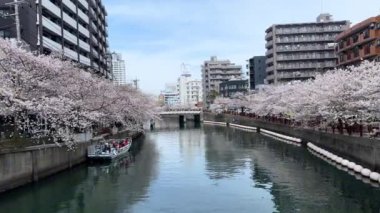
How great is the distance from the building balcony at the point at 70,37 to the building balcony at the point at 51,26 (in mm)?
1786

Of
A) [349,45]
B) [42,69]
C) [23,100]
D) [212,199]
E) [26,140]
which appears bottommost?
[212,199]

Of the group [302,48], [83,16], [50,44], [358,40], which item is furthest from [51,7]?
[302,48]

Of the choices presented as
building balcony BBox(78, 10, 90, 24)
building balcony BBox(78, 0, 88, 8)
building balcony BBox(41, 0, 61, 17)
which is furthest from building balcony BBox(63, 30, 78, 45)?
building balcony BBox(78, 0, 88, 8)

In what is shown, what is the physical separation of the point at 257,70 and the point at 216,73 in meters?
43.0

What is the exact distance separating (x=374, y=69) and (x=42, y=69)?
23.2 m

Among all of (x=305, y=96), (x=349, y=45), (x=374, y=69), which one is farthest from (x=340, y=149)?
(x=349, y=45)

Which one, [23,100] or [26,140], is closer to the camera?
[23,100]

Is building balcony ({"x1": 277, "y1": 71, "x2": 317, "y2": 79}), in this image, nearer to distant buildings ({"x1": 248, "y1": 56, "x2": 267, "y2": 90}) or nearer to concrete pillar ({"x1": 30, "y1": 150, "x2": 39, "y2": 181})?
distant buildings ({"x1": 248, "y1": 56, "x2": 267, "y2": 90})

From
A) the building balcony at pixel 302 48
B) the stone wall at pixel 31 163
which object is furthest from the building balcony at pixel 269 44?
the stone wall at pixel 31 163

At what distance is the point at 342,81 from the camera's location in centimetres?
3500

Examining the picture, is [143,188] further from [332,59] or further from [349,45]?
[332,59]

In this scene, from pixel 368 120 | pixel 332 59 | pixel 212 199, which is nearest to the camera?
pixel 212 199

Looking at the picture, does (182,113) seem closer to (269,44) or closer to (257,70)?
(269,44)

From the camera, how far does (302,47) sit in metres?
103
